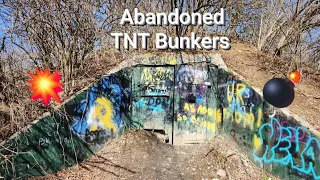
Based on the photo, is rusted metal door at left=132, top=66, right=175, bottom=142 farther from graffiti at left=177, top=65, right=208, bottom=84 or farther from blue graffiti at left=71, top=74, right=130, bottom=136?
blue graffiti at left=71, top=74, right=130, bottom=136

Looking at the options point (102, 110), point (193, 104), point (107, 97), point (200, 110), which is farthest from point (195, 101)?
point (102, 110)

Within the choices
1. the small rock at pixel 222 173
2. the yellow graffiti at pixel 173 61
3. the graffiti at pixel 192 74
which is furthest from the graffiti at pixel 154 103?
the small rock at pixel 222 173

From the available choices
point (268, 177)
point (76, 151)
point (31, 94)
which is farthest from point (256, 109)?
point (31, 94)

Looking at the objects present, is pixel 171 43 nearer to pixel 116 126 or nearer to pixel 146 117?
pixel 146 117

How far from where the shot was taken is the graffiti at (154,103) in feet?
30.5

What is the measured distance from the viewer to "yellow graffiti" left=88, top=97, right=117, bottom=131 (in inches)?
335

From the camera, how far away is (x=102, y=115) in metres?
8.71

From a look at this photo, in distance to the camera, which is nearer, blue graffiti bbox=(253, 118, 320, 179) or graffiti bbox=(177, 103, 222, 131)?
blue graffiti bbox=(253, 118, 320, 179)

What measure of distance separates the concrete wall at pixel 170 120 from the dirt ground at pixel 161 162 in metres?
0.27

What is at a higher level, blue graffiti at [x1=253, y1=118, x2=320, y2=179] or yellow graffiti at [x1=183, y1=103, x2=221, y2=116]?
yellow graffiti at [x1=183, y1=103, x2=221, y2=116]

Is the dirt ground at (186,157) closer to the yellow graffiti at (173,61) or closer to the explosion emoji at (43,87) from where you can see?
the yellow graffiti at (173,61)

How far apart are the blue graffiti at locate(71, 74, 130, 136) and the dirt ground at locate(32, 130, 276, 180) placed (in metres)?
0.74

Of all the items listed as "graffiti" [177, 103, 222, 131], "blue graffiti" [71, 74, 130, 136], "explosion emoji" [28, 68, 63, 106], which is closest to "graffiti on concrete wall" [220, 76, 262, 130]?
"graffiti" [177, 103, 222, 131]

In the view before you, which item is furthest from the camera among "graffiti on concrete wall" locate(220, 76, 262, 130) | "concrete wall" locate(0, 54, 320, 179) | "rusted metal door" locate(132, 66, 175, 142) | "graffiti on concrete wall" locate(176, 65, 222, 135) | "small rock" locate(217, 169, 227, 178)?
"rusted metal door" locate(132, 66, 175, 142)
